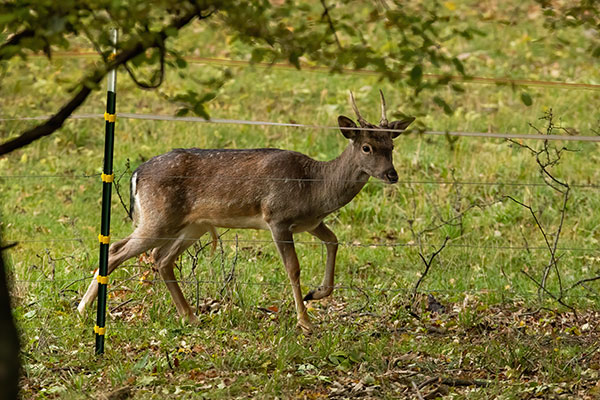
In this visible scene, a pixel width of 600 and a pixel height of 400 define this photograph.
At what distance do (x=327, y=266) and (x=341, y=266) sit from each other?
1.46 metres

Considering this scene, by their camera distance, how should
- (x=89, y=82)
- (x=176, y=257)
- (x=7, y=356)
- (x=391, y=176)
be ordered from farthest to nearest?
(x=176, y=257)
(x=391, y=176)
(x=89, y=82)
(x=7, y=356)

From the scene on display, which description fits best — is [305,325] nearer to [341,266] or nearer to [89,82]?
[341,266]

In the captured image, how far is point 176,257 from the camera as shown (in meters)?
7.58

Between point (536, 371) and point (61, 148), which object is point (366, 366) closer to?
point (536, 371)

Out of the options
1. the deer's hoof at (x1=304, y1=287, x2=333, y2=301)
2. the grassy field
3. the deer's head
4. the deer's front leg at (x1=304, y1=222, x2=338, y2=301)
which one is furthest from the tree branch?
the deer's hoof at (x1=304, y1=287, x2=333, y2=301)

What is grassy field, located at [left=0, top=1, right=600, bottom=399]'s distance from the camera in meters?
6.23

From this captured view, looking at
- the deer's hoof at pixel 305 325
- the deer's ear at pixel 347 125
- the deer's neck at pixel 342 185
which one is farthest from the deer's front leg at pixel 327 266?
the deer's ear at pixel 347 125

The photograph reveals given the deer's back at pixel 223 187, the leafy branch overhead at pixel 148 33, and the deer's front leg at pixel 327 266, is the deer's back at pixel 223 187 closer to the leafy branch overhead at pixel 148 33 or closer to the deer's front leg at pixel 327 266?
the deer's front leg at pixel 327 266

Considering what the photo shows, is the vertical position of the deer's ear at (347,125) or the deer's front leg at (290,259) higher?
the deer's ear at (347,125)

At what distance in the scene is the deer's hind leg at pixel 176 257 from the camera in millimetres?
7363

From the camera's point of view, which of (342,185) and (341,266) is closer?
(342,185)

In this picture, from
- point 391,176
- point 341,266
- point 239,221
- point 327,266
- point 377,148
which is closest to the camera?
point 391,176

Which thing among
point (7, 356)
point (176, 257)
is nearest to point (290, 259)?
point (176, 257)

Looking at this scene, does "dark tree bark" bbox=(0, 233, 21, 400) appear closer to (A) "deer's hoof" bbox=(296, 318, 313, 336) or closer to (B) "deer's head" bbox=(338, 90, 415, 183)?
(A) "deer's hoof" bbox=(296, 318, 313, 336)
